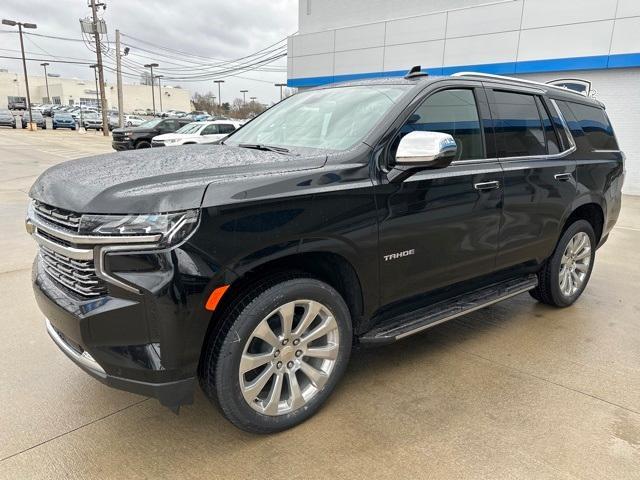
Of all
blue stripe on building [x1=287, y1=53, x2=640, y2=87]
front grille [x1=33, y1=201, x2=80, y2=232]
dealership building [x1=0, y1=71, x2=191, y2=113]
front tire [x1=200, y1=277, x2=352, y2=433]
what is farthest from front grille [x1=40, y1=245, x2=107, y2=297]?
dealership building [x1=0, y1=71, x2=191, y2=113]

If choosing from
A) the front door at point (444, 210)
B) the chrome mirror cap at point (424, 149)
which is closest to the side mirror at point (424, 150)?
the chrome mirror cap at point (424, 149)

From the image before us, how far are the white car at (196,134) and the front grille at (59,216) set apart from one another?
45.2ft

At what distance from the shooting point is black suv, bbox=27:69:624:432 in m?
2.02

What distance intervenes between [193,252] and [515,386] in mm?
2283

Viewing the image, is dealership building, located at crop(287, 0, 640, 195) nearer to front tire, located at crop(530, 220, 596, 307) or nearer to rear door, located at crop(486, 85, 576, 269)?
front tire, located at crop(530, 220, 596, 307)

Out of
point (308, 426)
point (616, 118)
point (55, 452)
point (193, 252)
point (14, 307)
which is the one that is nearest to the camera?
point (193, 252)

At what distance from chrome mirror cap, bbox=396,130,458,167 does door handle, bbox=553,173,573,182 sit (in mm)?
1704

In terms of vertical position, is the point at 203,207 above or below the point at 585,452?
above

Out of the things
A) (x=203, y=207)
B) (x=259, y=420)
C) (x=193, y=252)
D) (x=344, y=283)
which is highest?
(x=203, y=207)

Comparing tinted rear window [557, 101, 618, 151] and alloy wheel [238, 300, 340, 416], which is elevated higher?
tinted rear window [557, 101, 618, 151]

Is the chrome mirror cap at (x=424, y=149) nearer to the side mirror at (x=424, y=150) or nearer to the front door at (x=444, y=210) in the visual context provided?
the side mirror at (x=424, y=150)

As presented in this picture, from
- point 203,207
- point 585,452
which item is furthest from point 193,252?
point 585,452

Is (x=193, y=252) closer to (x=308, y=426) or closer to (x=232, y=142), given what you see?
(x=308, y=426)

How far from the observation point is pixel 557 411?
280 centimetres
